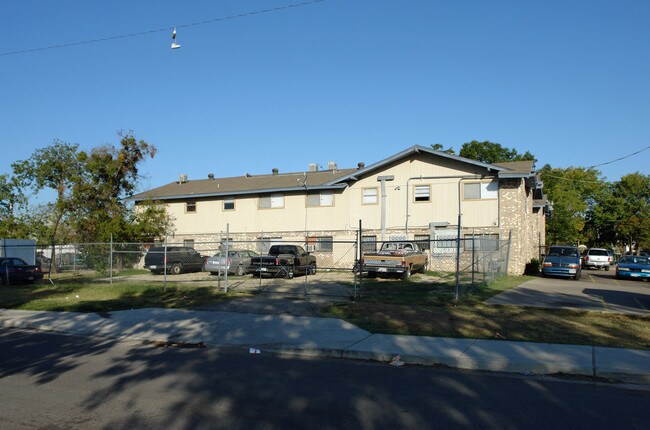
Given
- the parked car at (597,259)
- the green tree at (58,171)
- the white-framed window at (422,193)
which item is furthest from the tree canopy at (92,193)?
the parked car at (597,259)

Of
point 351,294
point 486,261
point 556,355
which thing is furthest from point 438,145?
point 556,355

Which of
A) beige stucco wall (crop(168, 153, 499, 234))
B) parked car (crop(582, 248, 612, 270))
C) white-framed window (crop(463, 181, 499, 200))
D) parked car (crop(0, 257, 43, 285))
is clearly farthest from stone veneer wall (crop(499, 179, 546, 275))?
parked car (crop(0, 257, 43, 285))

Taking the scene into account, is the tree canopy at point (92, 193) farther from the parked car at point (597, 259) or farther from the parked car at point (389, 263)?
the parked car at point (597, 259)

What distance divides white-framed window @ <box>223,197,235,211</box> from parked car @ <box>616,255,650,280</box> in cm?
2379

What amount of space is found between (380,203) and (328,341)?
69.8 feet

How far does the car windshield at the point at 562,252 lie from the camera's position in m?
26.2

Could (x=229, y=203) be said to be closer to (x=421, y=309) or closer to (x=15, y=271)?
(x=15, y=271)

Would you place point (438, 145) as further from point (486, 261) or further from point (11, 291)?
point (11, 291)

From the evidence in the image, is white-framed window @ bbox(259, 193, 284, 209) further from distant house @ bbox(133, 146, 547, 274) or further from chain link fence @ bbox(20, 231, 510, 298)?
chain link fence @ bbox(20, 231, 510, 298)

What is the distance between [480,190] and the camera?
1091 inches

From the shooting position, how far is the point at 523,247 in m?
28.2

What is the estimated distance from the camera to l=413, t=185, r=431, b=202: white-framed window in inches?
1145

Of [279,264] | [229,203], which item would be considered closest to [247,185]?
[229,203]

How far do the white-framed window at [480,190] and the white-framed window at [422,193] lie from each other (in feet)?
6.90
